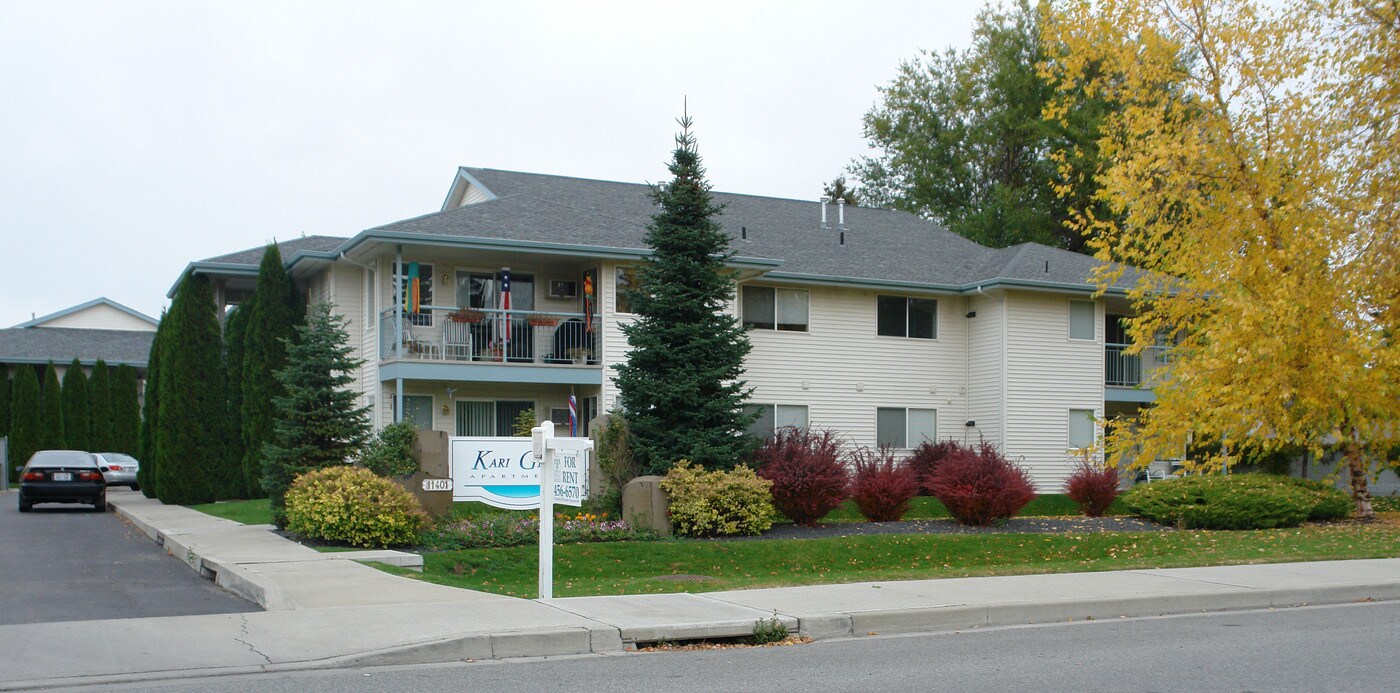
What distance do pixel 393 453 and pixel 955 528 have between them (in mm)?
9659

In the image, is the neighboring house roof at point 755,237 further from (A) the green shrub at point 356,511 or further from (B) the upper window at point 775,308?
(A) the green shrub at point 356,511

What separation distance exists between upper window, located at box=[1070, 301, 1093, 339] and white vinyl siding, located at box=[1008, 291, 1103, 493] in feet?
0.78

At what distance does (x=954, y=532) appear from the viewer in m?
19.9

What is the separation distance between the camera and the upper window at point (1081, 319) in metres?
30.2

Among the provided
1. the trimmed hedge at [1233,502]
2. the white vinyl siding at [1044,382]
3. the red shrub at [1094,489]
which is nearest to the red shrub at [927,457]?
the white vinyl siding at [1044,382]

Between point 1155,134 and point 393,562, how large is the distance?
1464cm

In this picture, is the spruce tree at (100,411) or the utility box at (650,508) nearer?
the utility box at (650,508)

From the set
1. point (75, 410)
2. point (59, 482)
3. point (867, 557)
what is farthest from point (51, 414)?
point (867, 557)

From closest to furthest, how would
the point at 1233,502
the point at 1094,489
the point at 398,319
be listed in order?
1. the point at 1233,502
2. the point at 398,319
3. the point at 1094,489

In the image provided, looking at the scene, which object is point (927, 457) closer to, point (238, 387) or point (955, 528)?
point (955, 528)

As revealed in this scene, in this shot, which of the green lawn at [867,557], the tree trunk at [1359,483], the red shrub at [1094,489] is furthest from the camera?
the red shrub at [1094,489]

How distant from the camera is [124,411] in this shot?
142 ft

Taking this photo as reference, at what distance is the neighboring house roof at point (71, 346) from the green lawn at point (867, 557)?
110ft

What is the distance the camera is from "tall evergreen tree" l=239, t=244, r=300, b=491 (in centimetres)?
2638
